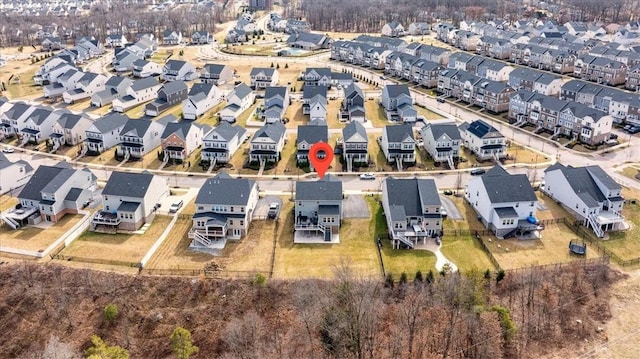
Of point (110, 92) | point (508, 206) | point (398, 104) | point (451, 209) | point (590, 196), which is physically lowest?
point (451, 209)

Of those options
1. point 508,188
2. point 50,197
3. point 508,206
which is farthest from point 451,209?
point 50,197

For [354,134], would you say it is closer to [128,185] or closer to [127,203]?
A: [128,185]

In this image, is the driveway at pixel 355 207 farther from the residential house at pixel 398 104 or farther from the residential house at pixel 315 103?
the residential house at pixel 398 104

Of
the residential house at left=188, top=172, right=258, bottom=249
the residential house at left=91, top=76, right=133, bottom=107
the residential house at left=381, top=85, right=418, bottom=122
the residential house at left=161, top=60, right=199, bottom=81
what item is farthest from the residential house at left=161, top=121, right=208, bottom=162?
the residential house at left=161, top=60, right=199, bottom=81

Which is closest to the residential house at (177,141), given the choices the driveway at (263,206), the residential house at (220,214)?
the driveway at (263,206)

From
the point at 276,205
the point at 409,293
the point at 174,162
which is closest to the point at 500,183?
the point at 409,293

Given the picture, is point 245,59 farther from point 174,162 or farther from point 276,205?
point 276,205

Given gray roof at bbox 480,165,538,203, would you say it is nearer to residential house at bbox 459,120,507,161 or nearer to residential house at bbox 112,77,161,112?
residential house at bbox 459,120,507,161
